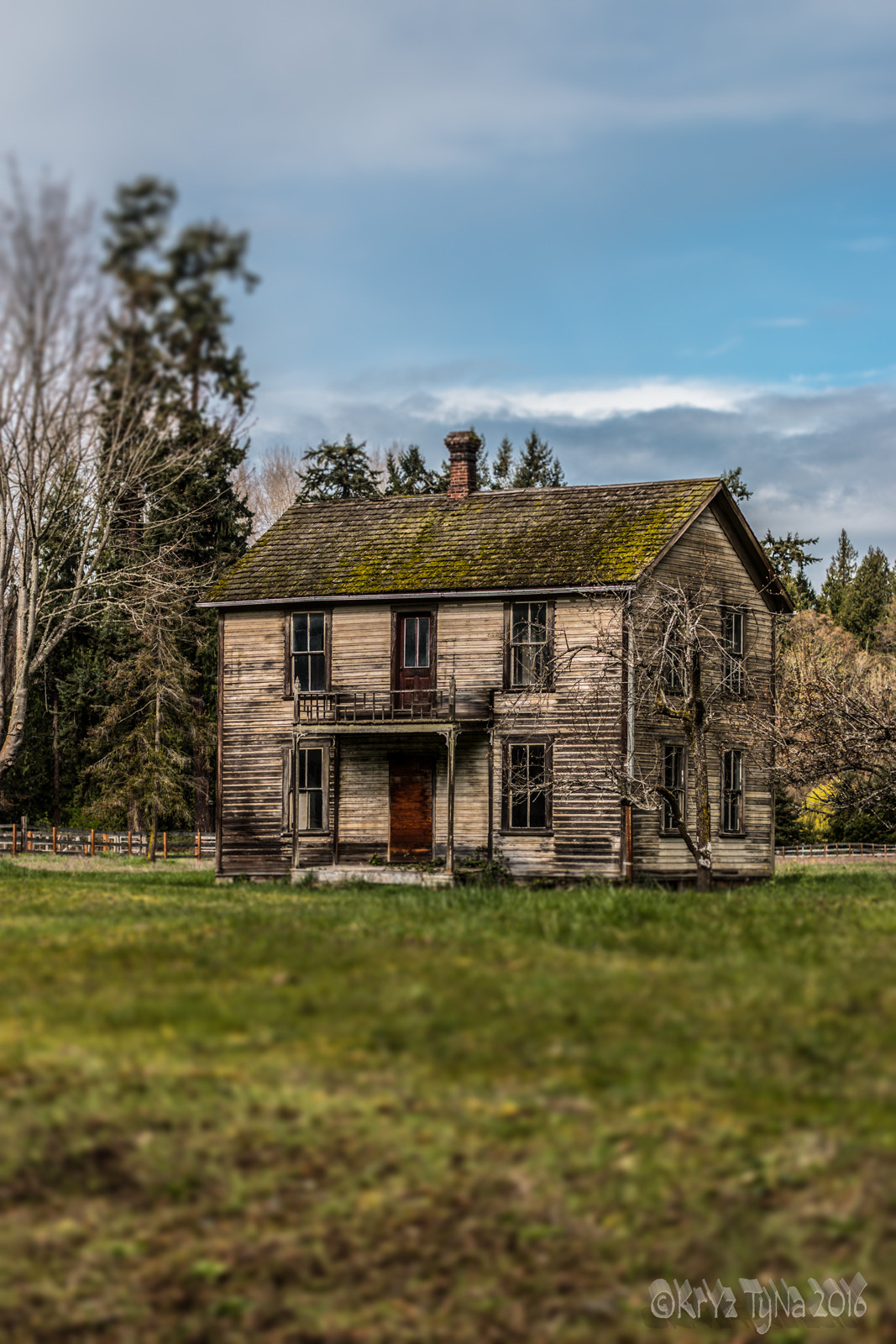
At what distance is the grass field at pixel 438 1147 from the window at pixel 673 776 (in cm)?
1977

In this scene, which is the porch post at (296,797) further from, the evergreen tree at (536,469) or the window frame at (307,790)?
the evergreen tree at (536,469)

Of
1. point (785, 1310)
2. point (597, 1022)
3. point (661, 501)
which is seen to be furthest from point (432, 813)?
point (785, 1310)

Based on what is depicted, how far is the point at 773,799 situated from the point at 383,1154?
92.8 feet

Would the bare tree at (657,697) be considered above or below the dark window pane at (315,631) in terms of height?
below

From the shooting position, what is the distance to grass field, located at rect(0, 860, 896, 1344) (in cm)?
811

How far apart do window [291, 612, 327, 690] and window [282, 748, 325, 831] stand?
1.57m

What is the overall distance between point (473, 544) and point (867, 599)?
6517cm

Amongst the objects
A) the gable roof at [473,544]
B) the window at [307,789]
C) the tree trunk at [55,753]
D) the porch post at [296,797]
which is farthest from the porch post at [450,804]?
the tree trunk at [55,753]

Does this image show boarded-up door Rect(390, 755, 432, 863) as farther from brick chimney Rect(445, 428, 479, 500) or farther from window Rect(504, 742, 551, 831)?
brick chimney Rect(445, 428, 479, 500)

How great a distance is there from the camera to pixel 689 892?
2186 cm

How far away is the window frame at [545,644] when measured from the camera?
104ft

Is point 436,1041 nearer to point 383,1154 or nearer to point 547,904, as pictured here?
point 383,1154

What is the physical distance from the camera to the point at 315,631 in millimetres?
34250

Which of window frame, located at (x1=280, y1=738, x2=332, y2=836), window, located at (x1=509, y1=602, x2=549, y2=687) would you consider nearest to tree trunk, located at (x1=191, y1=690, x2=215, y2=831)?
window frame, located at (x1=280, y1=738, x2=332, y2=836)
